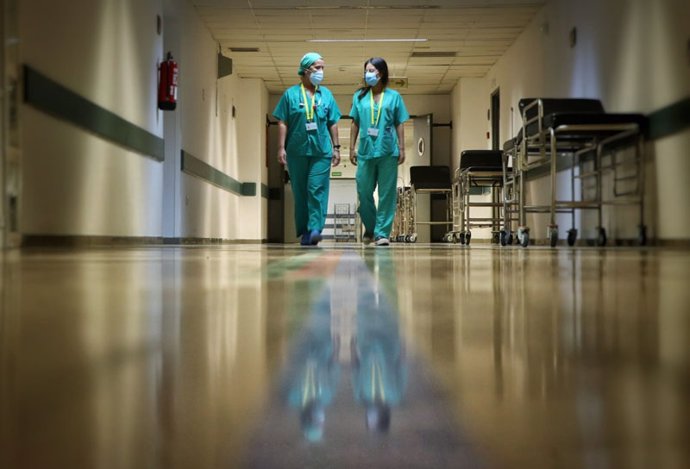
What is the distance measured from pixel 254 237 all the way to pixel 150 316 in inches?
487

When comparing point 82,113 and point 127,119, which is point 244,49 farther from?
point 82,113

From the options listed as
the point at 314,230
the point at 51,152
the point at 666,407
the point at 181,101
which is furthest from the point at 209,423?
the point at 181,101

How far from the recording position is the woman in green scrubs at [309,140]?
548 centimetres

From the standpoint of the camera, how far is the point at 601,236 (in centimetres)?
580

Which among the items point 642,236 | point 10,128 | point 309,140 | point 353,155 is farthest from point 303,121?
point 642,236

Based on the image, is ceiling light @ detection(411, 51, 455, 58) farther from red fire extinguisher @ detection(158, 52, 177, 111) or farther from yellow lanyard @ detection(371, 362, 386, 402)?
yellow lanyard @ detection(371, 362, 386, 402)

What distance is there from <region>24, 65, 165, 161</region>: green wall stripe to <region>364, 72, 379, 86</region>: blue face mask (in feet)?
6.46

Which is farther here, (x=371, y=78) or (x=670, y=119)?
(x=371, y=78)

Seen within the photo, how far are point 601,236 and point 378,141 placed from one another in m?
1.95

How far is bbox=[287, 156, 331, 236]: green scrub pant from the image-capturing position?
5539mm

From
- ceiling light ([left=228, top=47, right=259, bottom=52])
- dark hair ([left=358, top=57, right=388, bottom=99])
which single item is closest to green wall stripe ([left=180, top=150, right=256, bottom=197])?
ceiling light ([left=228, top=47, right=259, bottom=52])

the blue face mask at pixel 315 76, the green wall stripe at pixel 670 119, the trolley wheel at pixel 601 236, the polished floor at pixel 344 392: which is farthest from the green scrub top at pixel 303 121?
the polished floor at pixel 344 392

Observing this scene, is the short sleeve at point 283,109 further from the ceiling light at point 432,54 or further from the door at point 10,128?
the ceiling light at point 432,54

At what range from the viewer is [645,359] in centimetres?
33
